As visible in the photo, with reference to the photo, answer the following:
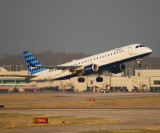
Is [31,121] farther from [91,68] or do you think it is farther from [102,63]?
[102,63]

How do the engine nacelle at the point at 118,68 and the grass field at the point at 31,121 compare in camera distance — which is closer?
the grass field at the point at 31,121

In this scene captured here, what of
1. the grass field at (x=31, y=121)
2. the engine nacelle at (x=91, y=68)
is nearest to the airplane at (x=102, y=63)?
the engine nacelle at (x=91, y=68)

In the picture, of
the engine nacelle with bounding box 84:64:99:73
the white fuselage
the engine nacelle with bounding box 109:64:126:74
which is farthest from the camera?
the engine nacelle with bounding box 109:64:126:74

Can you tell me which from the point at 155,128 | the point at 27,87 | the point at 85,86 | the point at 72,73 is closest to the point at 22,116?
the point at 72,73

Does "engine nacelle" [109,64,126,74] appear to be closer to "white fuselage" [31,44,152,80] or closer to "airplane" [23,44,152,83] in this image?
"airplane" [23,44,152,83]

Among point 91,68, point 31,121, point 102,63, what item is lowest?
point 31,121

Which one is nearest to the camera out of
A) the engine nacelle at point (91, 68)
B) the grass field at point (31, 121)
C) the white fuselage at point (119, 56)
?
the grass field at point (31, 121)

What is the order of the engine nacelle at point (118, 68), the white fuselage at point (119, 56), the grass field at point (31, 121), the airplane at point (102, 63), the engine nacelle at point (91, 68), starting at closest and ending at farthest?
the grass field at point (31, 121) → the white fuselage at point (119, 56) → the airplane at point (102, 63) → the engine nacelle at point (91, 68) → the engine nacelle at point (118, 68)

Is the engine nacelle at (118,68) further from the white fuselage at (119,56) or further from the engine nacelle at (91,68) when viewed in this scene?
the engine nacelle at (91,68)

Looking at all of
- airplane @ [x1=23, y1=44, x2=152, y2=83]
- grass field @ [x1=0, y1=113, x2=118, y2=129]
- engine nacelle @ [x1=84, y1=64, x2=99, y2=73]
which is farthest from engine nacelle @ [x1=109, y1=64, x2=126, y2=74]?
grass field @ [x1=0, y1=113, x2=118, y2=129]

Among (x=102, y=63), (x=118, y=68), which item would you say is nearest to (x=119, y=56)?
(x=102, y=63)

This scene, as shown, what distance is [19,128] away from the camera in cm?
5478

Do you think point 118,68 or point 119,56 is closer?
point 119,56

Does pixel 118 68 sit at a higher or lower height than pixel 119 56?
lower
